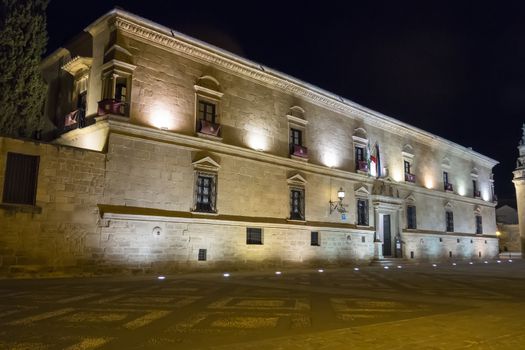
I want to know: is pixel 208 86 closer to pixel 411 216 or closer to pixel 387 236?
pixel 387 236

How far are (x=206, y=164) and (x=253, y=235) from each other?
4.28 metres

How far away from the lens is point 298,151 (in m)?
24.0

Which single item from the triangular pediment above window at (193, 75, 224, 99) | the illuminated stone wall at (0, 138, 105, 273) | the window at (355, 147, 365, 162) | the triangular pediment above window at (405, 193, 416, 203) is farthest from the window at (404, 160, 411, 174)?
the illuminated stone wall at (0, 138, 105, 273)

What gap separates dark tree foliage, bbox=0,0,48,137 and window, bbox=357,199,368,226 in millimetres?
18419

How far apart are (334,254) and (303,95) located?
30.5 ft

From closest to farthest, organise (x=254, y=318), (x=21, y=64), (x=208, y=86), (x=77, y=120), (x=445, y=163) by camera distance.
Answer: (x=254, y=318) → (x=21, y=64) → (x=77, y=120) → (x=208, y=86) → (x=445, y=163)

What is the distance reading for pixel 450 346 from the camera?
5539mm

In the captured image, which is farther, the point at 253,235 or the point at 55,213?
the point at 253,235

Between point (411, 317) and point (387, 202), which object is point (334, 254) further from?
point (411, 317)

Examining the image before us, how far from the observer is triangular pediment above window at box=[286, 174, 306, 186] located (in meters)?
23.3

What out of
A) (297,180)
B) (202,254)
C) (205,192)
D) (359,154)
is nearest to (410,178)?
(359,154)

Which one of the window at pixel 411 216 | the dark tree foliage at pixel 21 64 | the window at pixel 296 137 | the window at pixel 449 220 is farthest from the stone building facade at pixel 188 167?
the window at pixel 449 220

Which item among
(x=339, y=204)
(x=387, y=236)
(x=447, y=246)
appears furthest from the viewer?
(x=447, y=246)

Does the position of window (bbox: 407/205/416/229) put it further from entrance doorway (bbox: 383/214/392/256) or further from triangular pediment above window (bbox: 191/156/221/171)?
triangular pediment above window (bbox: 191/156/221/171)
